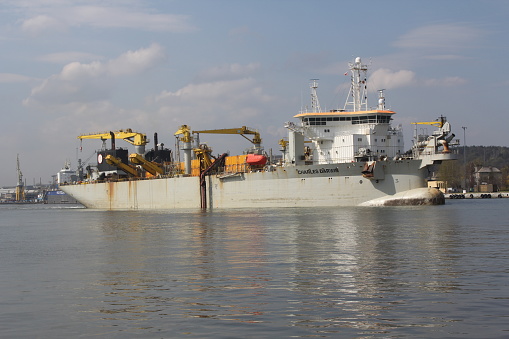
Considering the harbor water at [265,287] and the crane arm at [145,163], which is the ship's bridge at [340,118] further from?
the crane arm at [145,163]

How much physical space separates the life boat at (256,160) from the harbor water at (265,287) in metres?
29.5

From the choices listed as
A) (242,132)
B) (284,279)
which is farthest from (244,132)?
(284,279)

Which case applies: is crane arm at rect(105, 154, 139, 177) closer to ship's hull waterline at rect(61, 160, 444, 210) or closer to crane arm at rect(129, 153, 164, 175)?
crane arm at rect(129, 153, 164, 175)

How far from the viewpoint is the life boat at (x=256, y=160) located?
57.0 metres

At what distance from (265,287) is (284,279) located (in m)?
1.17

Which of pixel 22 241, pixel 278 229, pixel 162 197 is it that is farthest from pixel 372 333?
pixel 162 197

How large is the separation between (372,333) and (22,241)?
79.7ft

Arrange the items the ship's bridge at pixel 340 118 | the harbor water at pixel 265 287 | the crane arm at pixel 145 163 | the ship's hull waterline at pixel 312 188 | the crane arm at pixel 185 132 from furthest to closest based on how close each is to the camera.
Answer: the crane arm at pixel 145 163, the crane arm at pixel 185 132, the ship's bridge at pixel 340 118, the ship's hull waterline at pixel 312 188, the harbor water at pixel 265 287

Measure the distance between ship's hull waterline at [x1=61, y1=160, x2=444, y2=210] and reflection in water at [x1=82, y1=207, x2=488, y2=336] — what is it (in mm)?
18505

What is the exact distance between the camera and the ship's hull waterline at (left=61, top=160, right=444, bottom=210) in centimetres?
4766

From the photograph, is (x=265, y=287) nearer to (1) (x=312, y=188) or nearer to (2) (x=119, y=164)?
(1) (x=312, y=188)

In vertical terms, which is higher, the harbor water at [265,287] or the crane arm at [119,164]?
the crane arm at [119,164]

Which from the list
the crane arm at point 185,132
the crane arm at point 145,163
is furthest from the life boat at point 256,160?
the crane arm at point 145,163

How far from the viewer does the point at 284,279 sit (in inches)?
625
